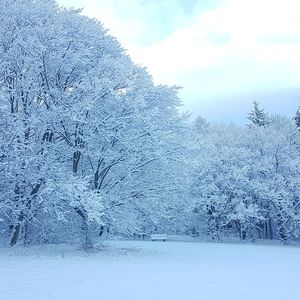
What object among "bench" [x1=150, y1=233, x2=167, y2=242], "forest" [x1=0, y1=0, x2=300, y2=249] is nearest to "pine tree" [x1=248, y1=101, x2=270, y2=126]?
"bench" [x1=150, y1=233, x2=167, y2=242]

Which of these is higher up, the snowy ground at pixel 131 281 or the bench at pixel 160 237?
the snowy ground at pixel 131 281

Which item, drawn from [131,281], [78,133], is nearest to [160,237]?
[78,133]

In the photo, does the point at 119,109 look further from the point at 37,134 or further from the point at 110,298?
the point at 110,298

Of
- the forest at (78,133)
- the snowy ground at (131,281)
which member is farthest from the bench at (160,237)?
the snowy ground at (131,281)

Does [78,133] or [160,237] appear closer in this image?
[78,133]

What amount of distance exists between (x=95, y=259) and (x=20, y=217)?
6429 millimetres

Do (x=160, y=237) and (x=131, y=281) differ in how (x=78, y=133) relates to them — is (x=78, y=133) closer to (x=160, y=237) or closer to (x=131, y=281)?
(x=131, y=281)

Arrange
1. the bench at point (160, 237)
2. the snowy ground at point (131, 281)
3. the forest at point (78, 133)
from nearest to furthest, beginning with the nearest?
the snowy ground at point (131, 281) < the forest at point (78, 133) < the bench at point (160, 237)

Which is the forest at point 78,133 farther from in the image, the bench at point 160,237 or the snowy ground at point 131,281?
the bench at point 160,237

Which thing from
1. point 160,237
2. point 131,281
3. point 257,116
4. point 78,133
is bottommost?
point 160,237

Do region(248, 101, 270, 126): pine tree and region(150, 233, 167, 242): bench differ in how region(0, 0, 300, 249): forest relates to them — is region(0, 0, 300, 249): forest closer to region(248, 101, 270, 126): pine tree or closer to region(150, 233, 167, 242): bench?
region(150, 233, 167, 242): bench

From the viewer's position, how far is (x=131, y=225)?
23328mm

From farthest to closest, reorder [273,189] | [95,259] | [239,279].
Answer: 1. [273,189]
2. [95,259]
3. [239,279]

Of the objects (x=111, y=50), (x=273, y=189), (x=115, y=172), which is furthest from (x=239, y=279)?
(x=273, y=189)
